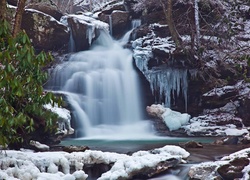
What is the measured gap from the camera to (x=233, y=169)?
5.23m

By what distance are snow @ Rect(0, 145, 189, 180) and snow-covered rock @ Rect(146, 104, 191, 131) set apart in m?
7.44

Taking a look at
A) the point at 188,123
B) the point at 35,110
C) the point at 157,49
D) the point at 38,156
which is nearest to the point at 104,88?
the point at 157,49

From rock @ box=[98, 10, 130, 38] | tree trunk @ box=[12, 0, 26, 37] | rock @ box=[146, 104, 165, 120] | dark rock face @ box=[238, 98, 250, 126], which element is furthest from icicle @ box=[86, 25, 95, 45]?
tree trunk @ box=[12, 0, 26, 37]

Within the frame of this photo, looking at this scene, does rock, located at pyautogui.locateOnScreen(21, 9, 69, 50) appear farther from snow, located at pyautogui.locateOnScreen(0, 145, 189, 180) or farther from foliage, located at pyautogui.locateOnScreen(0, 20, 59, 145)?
foliage, located at pyautogui.locateOnScreen(0, 20, 59, 145)

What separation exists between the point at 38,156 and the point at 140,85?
10795 millimetres

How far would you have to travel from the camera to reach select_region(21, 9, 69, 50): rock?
55.0ft

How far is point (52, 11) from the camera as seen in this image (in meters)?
19.4

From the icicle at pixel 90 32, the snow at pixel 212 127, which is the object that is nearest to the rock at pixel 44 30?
the icicle at pixel 90 32

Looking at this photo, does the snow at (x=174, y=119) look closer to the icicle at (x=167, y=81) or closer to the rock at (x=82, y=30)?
the icicle at (x=167, y=81)

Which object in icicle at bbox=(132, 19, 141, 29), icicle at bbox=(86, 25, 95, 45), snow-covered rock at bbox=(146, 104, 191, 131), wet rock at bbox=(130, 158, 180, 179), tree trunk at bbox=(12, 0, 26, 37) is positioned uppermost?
icicle at bbox=(132, 19, 141, 29)

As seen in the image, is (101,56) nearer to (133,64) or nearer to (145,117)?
(133,64)

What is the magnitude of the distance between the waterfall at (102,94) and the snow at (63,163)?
7.15 metres

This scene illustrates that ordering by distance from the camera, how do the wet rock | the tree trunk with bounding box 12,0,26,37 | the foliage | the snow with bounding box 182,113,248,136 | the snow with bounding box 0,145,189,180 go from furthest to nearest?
1. the snow with bounding box 182,113,248,136
2. the tree trunk with bounding box 12,0,26,37
3. the wet rock
4. the snow with bounding box 0,145,189,180
5. the foliage

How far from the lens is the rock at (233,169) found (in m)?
5.17
